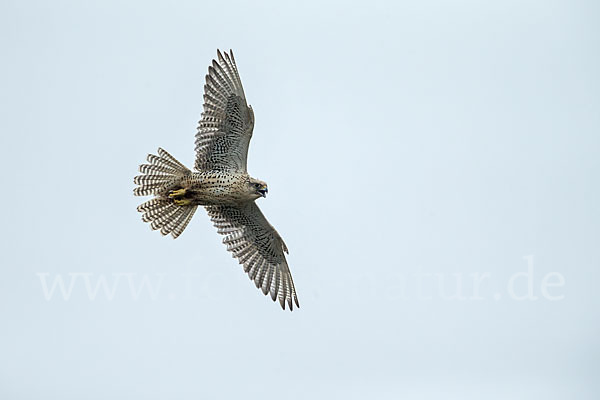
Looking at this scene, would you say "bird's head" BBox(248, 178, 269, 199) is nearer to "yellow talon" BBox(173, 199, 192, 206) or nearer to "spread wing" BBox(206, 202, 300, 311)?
"yellow talon" BBox(173, 199, 192, 206)

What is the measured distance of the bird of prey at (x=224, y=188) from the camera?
1970 centimetres

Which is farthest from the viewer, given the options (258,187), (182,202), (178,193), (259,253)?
(259,253)

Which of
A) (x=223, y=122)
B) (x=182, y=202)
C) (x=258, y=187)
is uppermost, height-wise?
(x=223, y=122)

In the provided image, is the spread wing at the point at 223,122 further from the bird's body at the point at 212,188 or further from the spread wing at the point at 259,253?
the spread wing at the point at 259,253

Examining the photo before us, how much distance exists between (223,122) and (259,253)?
9.80 feet

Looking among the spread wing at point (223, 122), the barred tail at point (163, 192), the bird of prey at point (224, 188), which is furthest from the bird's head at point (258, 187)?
the barred tail at point (163, 192)

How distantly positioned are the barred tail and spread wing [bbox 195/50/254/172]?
49 cm

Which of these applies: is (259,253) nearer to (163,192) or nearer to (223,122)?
(163,192)

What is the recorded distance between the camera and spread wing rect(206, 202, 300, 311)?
21.3m

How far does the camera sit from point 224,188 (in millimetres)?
19891

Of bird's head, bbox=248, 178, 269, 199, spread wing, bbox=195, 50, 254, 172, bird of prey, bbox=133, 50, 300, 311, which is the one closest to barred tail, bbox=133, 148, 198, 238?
bird of prey, bbox=133, 50, 300, 311

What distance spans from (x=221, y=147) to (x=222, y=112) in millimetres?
639

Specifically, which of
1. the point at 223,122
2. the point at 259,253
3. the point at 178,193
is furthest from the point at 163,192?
the point at 259,253

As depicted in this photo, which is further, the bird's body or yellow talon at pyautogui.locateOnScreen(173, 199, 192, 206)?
yellow talon at pyautogui.locateOnScreen(173, 199, 192, 206)
